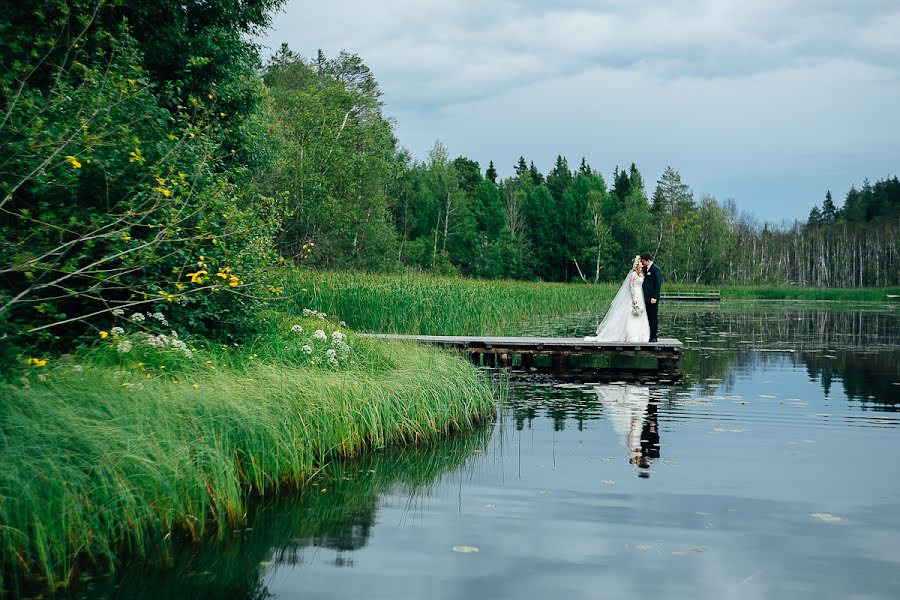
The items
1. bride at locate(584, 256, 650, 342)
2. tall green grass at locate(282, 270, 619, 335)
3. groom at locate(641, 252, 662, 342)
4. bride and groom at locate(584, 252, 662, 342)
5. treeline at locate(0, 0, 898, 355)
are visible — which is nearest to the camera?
treeline at locate(0, 0, 898, 355)

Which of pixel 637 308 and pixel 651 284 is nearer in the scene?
pixel 651 284

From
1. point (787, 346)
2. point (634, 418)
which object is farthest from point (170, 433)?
point (787, 346)

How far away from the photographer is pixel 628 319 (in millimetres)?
17312

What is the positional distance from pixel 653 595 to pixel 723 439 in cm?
543

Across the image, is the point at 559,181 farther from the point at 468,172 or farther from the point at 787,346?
the point at 787,346

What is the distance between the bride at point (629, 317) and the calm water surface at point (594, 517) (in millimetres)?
4716

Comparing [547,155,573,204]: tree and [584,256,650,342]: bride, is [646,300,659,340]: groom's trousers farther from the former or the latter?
[547,155,573,204]: tree

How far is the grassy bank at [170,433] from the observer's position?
5402 mm

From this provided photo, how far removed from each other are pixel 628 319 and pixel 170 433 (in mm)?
12350

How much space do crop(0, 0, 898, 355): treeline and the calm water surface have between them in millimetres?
2191

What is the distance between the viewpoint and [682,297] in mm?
60750

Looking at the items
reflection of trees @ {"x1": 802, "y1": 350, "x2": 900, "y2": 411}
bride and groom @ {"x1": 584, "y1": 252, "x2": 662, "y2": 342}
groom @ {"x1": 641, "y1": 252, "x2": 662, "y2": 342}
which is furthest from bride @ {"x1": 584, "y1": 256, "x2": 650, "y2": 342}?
reflection of trees @ {"x1": 802, "y1": 350, "x2": 900, "y2": 411}

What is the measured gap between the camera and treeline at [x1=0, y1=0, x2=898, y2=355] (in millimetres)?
7371

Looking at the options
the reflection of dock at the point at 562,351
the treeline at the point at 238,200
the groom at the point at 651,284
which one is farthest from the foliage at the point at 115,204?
the groom at the point at 651,284
